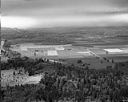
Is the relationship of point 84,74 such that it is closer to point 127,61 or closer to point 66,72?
point 66,72

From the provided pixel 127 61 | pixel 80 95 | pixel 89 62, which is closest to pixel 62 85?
pixel 80 95

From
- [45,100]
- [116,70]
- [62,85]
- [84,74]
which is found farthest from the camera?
[116,70]

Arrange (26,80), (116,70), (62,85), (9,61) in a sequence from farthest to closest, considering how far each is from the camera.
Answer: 1. (9,61)
2. (116,70)
3. (26,80)
4. (62,85)

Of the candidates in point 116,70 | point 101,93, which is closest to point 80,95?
point 101,93

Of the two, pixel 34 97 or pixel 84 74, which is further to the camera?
pixel 84 74

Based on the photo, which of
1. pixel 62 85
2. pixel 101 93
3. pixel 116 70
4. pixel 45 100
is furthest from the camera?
pixel 116 70

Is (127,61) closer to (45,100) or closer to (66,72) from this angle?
(66,72)
